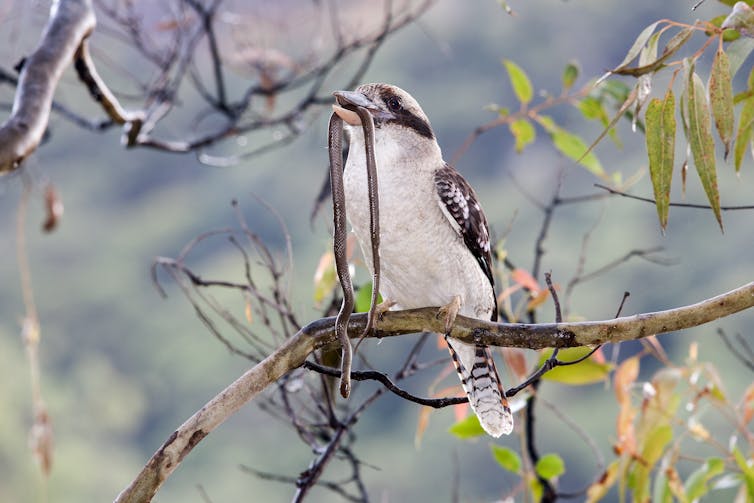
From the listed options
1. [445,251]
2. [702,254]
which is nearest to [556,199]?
[445,251]

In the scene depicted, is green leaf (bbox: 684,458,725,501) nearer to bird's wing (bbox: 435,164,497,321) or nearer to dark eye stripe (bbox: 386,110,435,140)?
bird's wing (bbox: 435,164,497,321)

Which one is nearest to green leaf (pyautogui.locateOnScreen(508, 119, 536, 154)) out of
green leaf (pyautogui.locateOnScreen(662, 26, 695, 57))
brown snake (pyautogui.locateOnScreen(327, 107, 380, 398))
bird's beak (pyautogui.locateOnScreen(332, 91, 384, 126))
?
bird's beak (pyautogui.locateOnScreen(332, 91, 384, 126))

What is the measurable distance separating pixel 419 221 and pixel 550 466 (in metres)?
0.51

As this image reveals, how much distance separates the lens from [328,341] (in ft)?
3.22

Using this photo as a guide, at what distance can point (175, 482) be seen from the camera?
6176 millimetres

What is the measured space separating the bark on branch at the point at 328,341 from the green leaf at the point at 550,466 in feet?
2.08

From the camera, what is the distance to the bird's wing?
1.46m

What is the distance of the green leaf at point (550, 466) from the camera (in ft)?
5.06

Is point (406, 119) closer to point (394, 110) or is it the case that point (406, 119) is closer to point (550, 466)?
point (394, 110)

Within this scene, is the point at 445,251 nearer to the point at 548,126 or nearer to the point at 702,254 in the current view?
the point at 548,126

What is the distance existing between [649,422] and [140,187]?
5516 millimetres

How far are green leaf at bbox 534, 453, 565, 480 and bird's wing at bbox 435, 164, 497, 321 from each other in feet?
1.13

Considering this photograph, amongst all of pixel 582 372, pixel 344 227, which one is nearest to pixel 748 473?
pixel 582 372

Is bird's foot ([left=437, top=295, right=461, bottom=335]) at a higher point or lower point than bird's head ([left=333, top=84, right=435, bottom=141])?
lower
